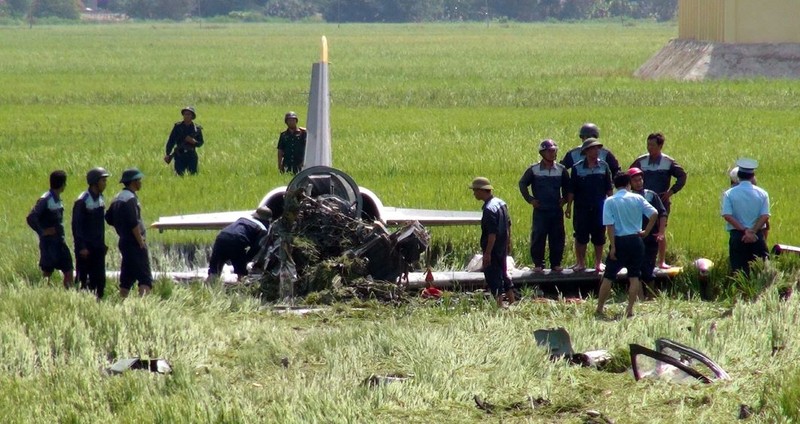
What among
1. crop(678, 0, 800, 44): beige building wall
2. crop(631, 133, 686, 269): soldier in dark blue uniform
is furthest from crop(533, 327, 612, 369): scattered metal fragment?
crop(678, 0, 800, 44): beige building wall

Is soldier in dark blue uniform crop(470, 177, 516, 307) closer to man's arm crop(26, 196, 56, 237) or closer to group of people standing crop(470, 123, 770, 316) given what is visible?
group of people standing crop(470, 123, 770, 316)

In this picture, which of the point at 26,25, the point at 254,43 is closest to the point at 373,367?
the point at 254,43

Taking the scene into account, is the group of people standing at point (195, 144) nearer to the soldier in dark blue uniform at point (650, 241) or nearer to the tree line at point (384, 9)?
the soldier in dark blue uniform at point (650, 241)

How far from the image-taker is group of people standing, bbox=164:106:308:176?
1873 cm

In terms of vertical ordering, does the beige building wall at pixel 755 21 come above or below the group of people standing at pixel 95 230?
above

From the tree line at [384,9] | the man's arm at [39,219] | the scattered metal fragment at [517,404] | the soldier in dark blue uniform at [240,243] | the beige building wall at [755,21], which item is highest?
the tree line at [384,9]

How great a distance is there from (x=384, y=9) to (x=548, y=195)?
149996mm

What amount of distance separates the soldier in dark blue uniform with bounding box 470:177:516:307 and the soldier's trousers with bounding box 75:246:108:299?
11.8 ft

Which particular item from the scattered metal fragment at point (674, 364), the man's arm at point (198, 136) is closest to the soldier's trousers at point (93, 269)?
the scattered metal fragment at point (674, 364)

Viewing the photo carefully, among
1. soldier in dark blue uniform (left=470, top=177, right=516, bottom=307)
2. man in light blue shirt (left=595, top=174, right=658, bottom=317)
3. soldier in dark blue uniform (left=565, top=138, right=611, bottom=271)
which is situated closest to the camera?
man in light blue shirt (left=595, top=174, right=658, bottom=317)

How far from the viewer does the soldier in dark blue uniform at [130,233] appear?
1200 cm

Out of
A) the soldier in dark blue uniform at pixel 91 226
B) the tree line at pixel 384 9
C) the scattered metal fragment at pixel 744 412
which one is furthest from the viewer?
the tree line at pixel 384 9

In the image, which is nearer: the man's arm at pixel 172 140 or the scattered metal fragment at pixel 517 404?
the scattered metal fragment at pixel 517 404

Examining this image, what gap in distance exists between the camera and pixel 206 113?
1315 inches
